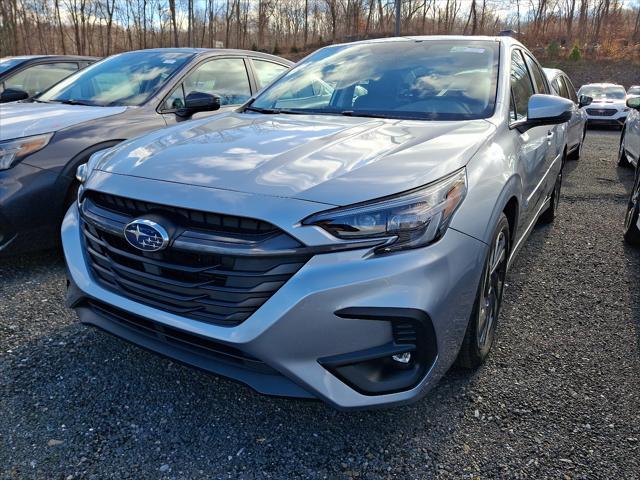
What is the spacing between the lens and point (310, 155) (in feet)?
6.94

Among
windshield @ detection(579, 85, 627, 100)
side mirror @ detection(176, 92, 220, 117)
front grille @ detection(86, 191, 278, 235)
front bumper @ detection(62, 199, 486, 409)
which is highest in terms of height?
side mirror @ detection(176, 92, 220, 117)

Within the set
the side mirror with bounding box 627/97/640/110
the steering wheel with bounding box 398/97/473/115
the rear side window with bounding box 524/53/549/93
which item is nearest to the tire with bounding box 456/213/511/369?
the steering wheel with bounding box 398/97/473/115

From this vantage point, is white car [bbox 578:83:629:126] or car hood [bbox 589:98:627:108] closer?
white car [bbox 578:83:629:126]

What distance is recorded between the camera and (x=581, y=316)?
307 cm

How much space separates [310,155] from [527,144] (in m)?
1.52

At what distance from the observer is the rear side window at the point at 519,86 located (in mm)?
2971

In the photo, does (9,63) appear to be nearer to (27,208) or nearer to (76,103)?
(76,103)

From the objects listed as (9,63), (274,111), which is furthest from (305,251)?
(9,63)

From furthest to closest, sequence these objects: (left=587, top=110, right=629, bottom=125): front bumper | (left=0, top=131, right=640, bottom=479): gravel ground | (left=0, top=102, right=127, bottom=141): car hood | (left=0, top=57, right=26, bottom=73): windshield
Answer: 1. (left=587, top=110, right=629, bottom=125): front bumper
2. (left=0, top=57, right=26, bottom=73): windshield
3. (left=0, top=102, right=127, bottom=141): car hood
4. (left=0, top=131, right=640, bottom=479): gravel ground

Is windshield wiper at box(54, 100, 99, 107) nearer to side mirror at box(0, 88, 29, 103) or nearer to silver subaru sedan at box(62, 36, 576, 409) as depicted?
side mirror at box(0, 88, 29, 103)

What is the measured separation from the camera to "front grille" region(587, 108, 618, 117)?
50.3ft

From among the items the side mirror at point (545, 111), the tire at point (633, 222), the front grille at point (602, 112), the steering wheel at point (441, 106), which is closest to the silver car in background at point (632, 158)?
the tire at point (633, 222)

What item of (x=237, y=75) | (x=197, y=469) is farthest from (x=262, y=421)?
(x=237, y=75)

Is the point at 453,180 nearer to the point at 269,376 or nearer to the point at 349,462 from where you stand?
the point at 269,376
